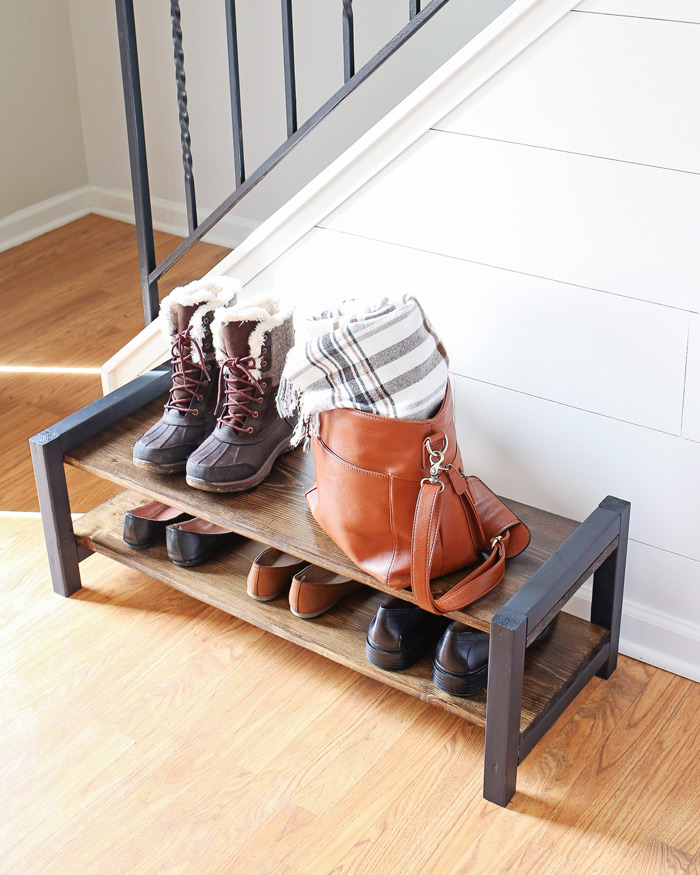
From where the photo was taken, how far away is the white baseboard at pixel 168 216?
277 cm

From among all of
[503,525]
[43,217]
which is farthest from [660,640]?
[43,217]

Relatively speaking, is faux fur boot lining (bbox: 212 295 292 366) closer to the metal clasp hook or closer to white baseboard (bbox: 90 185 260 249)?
the metal clasp hook

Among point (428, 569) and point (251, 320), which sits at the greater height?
point (251, 320)

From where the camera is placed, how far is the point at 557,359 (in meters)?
1.41

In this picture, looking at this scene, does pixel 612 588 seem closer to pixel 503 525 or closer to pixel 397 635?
pixel 503 525

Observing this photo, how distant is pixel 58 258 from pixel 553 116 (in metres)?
1.91

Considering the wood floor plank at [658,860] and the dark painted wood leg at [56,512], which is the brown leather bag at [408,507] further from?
the dark painted wood leg at [56,512]

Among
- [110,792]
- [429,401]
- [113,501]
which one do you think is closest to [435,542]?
[429,401]

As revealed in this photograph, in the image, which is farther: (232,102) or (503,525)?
(232,102)

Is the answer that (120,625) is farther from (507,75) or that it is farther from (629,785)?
(507,75)

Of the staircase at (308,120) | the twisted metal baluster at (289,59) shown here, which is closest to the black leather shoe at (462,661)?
the staircase at (308,120)

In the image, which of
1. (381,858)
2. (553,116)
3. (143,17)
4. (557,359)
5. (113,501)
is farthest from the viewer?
(143,17)

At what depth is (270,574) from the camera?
1.45 metres

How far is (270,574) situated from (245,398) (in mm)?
263
